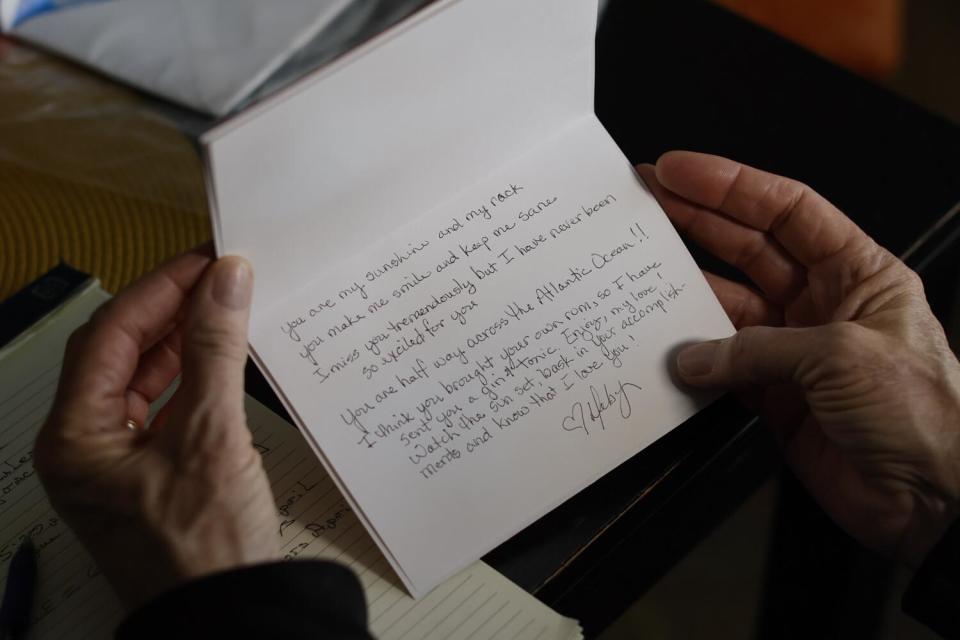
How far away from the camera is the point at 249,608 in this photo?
0.55 meters

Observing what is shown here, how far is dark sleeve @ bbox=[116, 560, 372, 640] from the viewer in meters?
0.55

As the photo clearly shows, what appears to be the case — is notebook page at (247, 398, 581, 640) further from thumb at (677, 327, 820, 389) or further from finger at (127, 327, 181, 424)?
thumb at (677, 327, 820, 389)

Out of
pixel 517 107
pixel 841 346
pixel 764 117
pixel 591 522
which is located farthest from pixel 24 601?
pixel 764 117

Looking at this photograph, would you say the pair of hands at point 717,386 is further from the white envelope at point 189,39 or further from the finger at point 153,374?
the white envelope at point 189,39

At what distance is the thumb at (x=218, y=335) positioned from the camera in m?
0.62

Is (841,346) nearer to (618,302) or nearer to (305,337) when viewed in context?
(618,302)

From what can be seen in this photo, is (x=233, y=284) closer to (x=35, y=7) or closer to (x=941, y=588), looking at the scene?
(x=941, y=588)

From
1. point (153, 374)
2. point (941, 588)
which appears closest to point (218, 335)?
point (153, 374)

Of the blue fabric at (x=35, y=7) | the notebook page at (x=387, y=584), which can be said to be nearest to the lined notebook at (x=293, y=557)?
the notebook page at (x=387, y=584)

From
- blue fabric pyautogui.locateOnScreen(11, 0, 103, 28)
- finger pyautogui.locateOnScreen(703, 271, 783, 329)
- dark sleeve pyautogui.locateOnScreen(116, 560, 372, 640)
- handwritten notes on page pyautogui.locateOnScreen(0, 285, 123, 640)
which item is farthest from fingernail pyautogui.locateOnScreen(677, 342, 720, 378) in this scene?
blue fabric pyautogui.locateOnScreen(11, 0, 103, 28)

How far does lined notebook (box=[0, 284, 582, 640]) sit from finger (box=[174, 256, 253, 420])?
132mm

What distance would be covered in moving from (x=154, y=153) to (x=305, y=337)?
489mm

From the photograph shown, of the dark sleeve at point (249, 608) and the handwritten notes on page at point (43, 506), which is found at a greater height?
the handwritten notes on page at point (43, 506)
